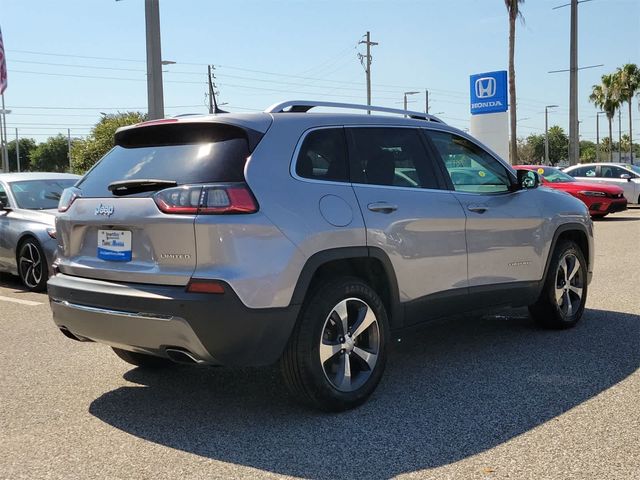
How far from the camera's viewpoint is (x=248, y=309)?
368cm

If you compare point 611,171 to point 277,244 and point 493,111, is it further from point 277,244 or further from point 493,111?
point 277,244

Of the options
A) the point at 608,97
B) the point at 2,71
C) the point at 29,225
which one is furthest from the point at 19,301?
the point at 608,97

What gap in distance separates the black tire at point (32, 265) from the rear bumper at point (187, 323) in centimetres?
500

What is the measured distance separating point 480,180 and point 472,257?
0.70 metres

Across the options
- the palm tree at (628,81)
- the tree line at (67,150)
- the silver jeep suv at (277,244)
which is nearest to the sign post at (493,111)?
the silver jeep suv at (277,244)

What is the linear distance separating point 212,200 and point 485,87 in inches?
840

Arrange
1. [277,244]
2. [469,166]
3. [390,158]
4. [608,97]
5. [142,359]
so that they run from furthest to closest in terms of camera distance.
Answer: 1. [608,97]
2. [469,166]
3. [142,359]
4. [390,158]
5. [277,244]

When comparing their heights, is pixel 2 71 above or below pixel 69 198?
above

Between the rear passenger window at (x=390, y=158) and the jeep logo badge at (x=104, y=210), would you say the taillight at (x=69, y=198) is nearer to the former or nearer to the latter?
the jeep logo badge at (x=104, y=210)

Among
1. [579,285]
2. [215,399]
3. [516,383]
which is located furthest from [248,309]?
[579,285]

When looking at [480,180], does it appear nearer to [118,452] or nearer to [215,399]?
[215,399]

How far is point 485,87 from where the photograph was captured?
77.3 feet

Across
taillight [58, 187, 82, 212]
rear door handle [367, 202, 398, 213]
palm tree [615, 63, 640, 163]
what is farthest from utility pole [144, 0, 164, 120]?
palm tree [615, 63, 640, 163]

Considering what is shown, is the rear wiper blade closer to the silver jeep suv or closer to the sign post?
the silver jeep suv
